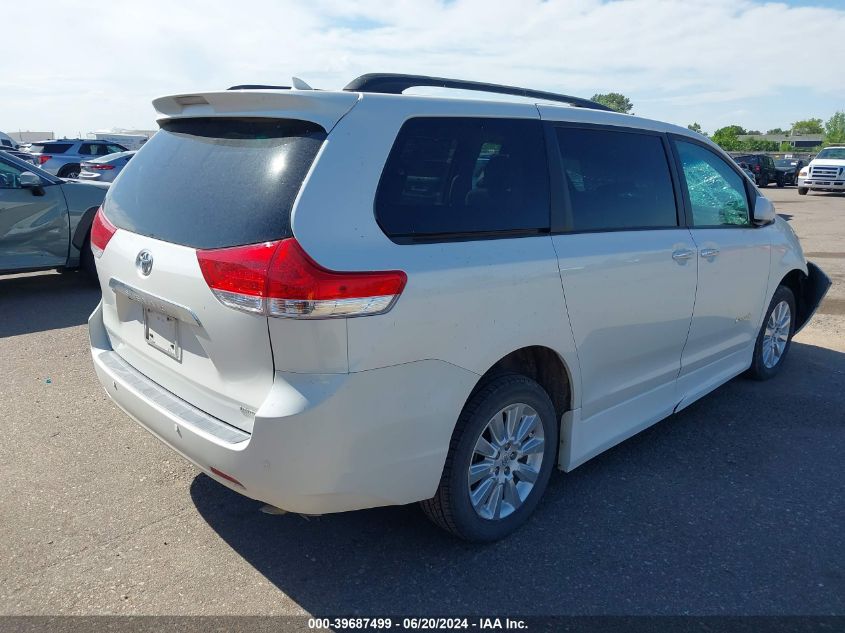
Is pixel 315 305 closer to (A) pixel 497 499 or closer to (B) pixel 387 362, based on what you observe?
(B) pixel 387 362

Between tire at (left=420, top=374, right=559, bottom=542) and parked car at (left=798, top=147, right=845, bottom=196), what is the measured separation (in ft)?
90.6

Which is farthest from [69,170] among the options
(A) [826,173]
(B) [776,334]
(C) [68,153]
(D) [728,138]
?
(D) [728,138]

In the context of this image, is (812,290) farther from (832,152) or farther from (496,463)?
(832,152)

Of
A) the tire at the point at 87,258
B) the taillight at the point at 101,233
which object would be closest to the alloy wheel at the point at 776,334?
the taillight at the point at 101,233

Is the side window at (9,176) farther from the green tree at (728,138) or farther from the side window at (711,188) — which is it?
the green tree at (728,138)

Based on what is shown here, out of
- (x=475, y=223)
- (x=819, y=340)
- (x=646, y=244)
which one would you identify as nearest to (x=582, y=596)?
(x=475, y=223)

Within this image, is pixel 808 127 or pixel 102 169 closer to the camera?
pixel 102 169

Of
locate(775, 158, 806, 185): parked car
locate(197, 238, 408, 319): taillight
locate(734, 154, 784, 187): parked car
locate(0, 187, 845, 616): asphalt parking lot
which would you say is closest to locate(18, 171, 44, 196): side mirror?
locate(0, 187, 845, 616): asphalt parking lot

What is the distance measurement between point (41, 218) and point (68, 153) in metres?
17.8

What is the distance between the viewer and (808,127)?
361ft

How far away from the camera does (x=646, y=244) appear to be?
3666 millimetres

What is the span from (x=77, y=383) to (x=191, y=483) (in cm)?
192

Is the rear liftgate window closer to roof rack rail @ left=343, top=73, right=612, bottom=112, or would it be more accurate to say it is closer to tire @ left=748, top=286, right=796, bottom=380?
roof rack rail @ left=343, top=73, right=612, bottom=112

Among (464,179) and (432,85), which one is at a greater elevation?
(432,85)
